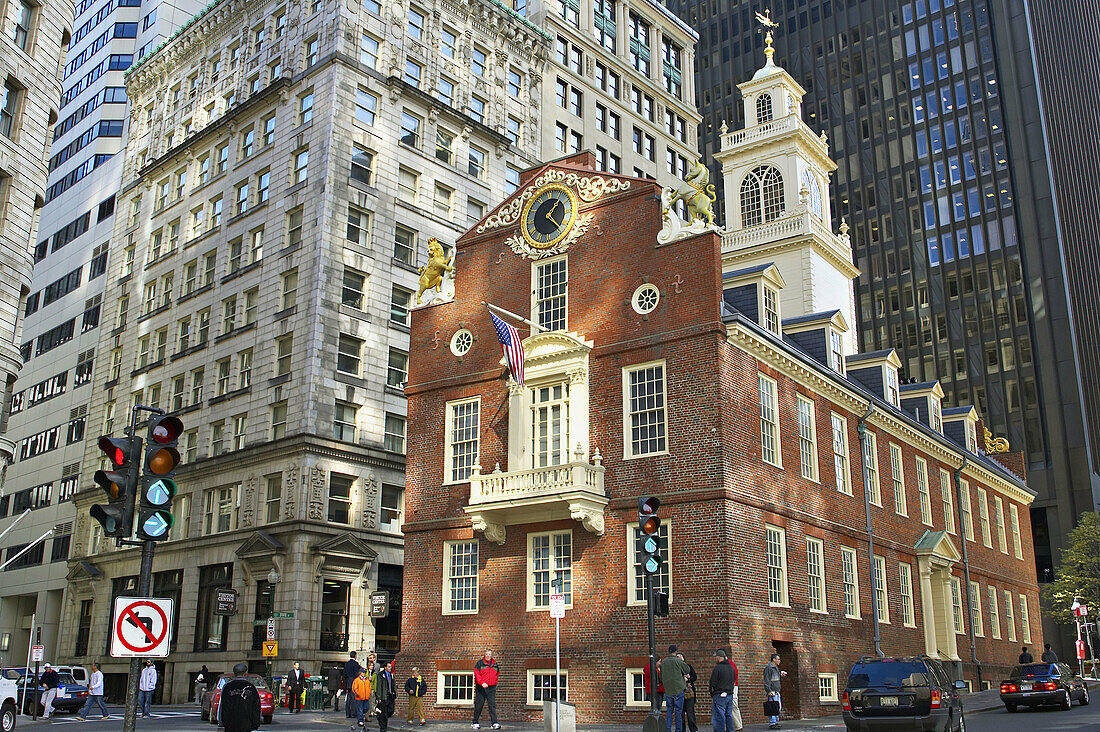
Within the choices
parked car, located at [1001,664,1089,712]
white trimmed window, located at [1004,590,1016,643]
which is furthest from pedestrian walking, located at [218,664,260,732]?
white trimmed window, located at [1004,590,1016,643]

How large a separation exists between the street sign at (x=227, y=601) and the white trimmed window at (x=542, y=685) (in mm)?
19931

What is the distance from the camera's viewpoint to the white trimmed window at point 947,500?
136ft

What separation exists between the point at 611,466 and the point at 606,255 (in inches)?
256

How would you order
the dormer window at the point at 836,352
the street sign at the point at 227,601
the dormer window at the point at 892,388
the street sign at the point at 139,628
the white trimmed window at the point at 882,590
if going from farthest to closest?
the street sign at the point at 227,601 < the dormer window at the point at 892,388 < the dormer window at the point at 836,352 < the white trimmed window at the point at 882,590 < the street sign at the point at 139,628

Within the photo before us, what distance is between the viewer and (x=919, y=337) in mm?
95125

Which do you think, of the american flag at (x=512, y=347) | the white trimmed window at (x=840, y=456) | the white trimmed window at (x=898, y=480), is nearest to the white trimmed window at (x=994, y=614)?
the white trimmed window at (x=898, y=480)

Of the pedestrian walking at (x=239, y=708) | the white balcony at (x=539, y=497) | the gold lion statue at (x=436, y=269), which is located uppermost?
the gold lion statue at (x=436, y=269)

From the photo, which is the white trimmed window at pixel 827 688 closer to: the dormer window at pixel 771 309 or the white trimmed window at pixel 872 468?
the white trimmed window at pixel 872 468

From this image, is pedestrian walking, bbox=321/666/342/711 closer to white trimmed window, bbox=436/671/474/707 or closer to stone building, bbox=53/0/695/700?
stone building, bbox=53/0/695/700

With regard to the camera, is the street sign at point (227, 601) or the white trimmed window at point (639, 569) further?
the street sign at point (227, 601)

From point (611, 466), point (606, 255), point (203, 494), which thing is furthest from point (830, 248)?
point (203, 494)

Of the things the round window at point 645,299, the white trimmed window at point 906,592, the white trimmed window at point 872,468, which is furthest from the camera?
the white trimmed window at point 906,592

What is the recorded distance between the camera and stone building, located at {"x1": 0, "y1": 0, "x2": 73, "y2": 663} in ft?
115

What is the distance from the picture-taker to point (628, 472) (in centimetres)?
2836
